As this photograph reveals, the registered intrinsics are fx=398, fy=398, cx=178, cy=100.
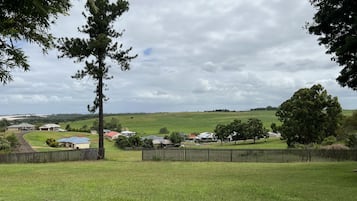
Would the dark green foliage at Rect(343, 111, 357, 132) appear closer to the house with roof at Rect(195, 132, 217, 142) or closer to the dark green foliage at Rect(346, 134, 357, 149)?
the dark green foliage at Rect(346, 134, 357, 149)

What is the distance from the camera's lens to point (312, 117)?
5175 cm

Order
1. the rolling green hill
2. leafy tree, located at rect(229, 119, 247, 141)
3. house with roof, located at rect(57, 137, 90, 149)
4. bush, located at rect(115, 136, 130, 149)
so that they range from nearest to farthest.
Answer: house with roof, located at rect(57, 137, 90, 149), bush, located at rect(115, 136, 130, 149), leafy tree, located at rect(229, 119, 247, 141), the rolling green hill

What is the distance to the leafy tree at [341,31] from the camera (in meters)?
15.2

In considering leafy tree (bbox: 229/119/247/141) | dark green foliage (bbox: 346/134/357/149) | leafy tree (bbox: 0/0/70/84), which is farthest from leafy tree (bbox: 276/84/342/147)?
leafy tree (bbox: 0/0/70/84)

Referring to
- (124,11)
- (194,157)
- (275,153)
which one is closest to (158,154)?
(194,157)

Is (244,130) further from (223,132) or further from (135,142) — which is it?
(135,142)

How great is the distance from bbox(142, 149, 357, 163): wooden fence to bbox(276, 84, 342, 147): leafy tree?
20.8 metres

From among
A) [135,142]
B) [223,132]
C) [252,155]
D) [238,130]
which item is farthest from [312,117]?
[223,132]

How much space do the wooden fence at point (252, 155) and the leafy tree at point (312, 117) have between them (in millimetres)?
20770

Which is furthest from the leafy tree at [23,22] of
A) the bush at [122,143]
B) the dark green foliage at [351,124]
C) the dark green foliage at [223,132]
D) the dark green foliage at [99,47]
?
the dark green foliage at [223,132]

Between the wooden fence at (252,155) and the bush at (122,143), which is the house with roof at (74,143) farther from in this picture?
the wooden fence at (252,155)

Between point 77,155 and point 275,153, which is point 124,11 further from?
point 275,153

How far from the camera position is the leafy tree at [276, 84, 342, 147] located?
51.6 metres

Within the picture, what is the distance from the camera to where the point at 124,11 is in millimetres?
34594
